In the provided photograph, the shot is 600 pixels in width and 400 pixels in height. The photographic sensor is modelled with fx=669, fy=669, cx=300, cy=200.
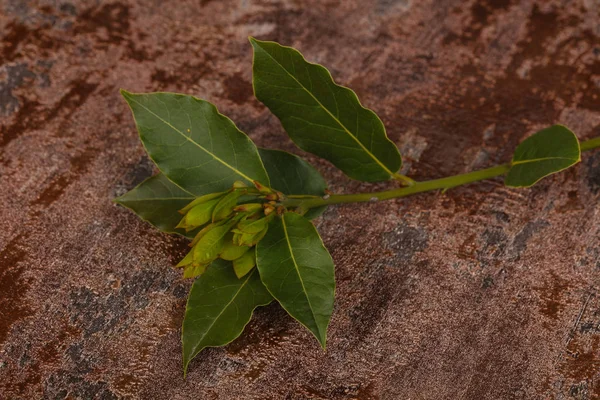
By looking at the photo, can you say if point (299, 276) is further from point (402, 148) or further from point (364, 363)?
point (402, 148)

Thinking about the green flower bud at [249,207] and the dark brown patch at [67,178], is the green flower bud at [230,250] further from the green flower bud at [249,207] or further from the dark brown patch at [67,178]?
the dark brown patch at [67,178]

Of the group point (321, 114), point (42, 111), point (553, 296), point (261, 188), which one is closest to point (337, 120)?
point (321, 114)

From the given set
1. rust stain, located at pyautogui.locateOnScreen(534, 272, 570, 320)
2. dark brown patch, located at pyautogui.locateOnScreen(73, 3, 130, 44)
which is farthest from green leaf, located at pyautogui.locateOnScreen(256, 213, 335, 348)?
dark brown patch, located at pyautogui.locateOnScreen(73, 3, 130, 44)

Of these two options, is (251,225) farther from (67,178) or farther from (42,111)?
(42,111)

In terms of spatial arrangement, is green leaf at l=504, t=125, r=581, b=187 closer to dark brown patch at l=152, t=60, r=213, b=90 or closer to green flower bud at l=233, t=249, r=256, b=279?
green flower bud at l=233, t=249, r=256, b=279

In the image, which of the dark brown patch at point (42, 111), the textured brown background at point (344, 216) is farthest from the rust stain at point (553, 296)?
the dark brown patch at point (42, 111)
